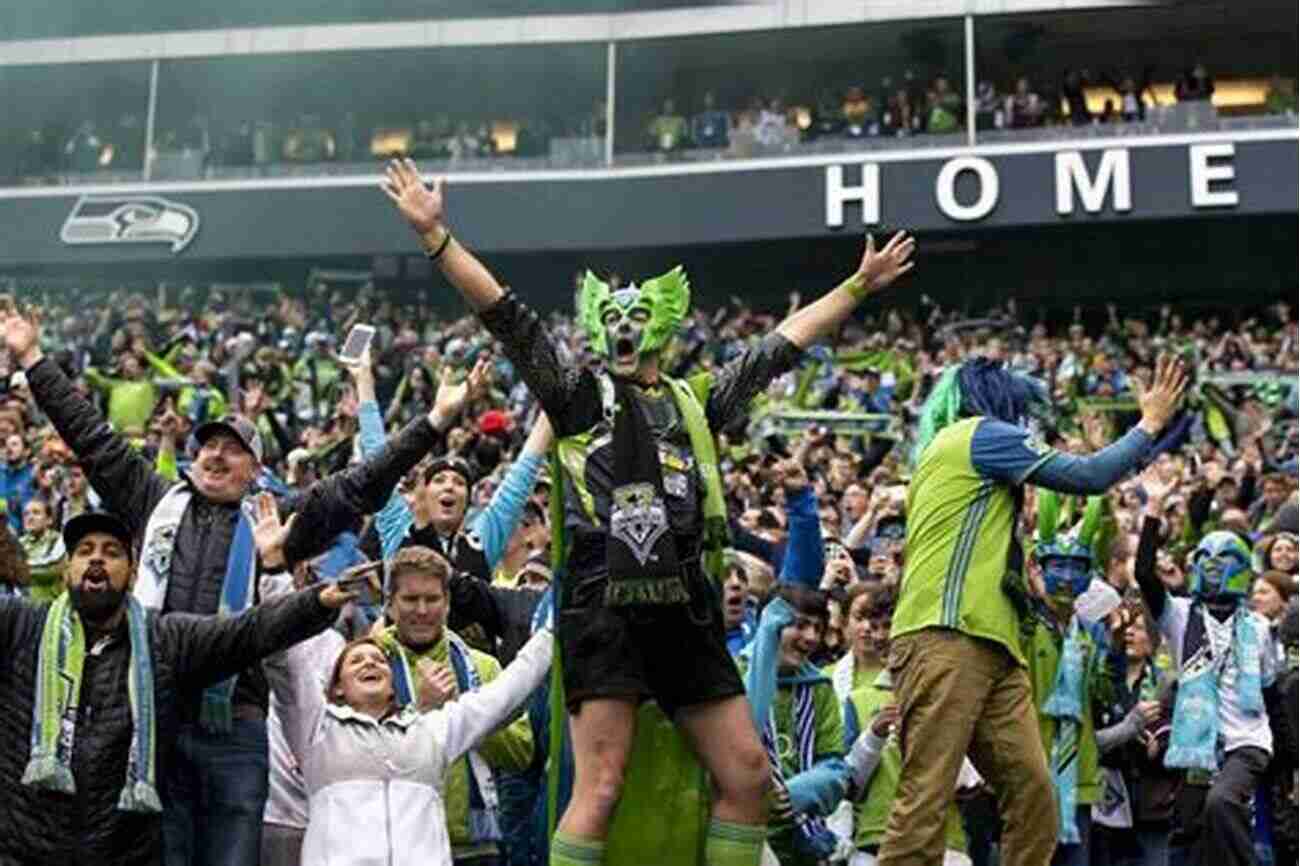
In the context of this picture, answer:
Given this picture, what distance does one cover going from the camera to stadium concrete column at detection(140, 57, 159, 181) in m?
32.2

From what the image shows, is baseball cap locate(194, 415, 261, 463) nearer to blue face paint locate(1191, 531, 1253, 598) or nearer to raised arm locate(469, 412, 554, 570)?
raised arm locate(469, 412, 554, 570)

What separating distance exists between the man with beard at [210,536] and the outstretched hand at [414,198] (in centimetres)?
100

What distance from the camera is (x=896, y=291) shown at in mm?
30938

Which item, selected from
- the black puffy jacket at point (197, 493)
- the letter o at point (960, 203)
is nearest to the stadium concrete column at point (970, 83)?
the letter o at point (960, 203)

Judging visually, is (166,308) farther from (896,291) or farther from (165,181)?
(896,291)

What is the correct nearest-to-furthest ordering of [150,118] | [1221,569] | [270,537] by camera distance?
[270,537] → [1221,569] → [150,118]

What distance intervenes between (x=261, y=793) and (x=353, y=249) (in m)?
25.9

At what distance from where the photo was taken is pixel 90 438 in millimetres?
6406

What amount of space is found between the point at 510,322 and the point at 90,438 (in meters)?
1.66

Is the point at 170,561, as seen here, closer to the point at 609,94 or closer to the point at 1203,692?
the point at 1203,692

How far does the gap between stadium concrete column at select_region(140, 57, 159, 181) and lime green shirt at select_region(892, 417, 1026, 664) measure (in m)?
27.5

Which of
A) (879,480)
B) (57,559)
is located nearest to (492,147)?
(879,480)

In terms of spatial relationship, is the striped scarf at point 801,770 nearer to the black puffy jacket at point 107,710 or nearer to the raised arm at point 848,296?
the raised arm at point 848,296

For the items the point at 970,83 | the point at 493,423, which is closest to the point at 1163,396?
the point at 493,423
